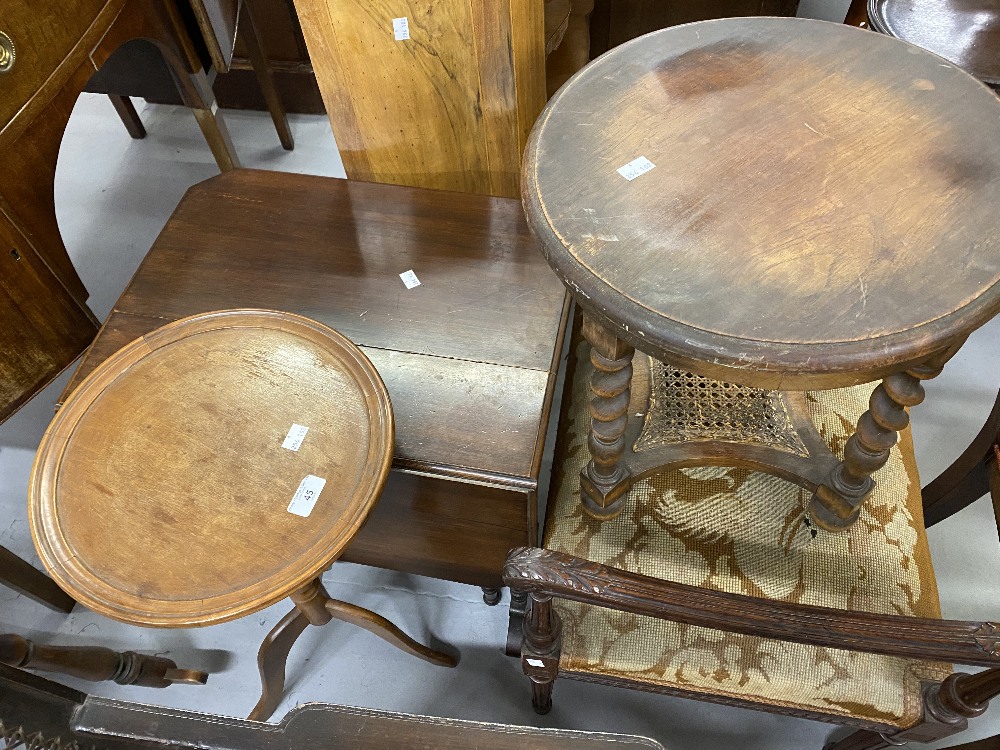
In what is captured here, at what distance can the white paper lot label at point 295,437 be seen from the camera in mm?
1103

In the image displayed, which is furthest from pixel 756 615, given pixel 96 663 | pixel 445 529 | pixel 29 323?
pixel 29 323

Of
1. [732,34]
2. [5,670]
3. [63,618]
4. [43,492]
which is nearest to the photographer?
[5,670]

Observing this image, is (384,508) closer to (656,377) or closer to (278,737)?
(656,377)

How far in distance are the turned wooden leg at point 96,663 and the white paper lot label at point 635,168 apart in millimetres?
1269

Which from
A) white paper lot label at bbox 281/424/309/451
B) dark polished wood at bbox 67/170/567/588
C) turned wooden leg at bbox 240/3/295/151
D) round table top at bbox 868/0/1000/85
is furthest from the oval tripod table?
round table top at bbox 868/0/1000/85

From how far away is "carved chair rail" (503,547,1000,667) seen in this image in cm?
81

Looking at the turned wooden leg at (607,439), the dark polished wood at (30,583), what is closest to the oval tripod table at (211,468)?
the turned wooden leg at (607,439)

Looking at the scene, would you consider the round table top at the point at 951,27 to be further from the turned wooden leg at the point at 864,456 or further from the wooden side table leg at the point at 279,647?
the wooden side table leg at the point at 279,647

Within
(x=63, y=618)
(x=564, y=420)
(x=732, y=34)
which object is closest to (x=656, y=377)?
(x=564, y=420)

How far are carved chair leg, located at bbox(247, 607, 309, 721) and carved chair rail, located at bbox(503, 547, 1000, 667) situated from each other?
736 mm

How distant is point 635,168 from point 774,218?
0.20 metres

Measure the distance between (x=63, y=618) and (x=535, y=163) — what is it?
1524 millimetres

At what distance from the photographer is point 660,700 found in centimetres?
156

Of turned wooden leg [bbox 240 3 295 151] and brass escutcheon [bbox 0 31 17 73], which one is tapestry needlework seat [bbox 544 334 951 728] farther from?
turned wooden leg [bbox 240 3 295 151]
